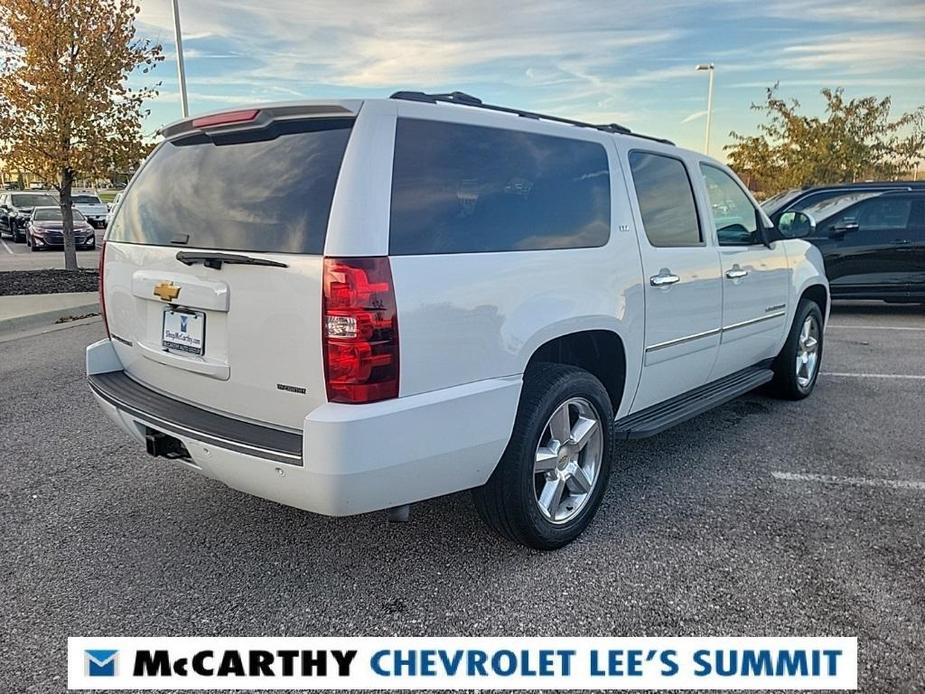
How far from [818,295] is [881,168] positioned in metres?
19.5

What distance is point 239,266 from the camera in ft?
8.70

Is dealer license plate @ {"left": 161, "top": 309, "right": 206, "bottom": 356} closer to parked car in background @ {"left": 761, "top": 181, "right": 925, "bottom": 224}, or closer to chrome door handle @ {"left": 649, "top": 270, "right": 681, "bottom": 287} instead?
chrome door handle @ {"left": 649, "top": 270, "right": 681, "bottom": 287}

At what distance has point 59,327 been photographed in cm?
866

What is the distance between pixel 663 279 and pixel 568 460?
112 cm

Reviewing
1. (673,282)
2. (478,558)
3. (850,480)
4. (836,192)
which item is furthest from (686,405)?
(836,192)

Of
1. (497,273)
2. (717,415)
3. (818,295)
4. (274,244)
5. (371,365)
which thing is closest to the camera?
(371,365)

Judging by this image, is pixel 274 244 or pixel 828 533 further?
pixel 828 533

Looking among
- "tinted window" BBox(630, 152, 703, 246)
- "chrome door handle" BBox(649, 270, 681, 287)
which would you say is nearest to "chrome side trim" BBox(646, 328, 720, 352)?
"chrome door handle" BBox(649, 270, 681, 287)

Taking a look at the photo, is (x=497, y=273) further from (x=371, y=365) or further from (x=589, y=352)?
(x=589, y=352)

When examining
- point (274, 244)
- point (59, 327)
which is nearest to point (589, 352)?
point (274, 244)

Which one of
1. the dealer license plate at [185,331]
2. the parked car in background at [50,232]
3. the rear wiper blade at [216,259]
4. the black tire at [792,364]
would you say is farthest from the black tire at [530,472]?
the parked car in background at [50,232]

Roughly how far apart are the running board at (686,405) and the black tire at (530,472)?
0.50m

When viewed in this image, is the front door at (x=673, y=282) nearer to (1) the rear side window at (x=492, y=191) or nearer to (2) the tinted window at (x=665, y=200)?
(2) the tinted window at (x=665, y=200)

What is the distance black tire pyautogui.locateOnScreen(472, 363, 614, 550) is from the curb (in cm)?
757
